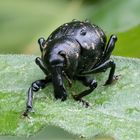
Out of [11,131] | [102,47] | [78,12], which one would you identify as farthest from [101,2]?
[11,131]

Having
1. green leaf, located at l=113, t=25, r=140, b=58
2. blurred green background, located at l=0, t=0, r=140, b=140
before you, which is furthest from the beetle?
blurred green background, located at l=0, t=0, r=140, b=140

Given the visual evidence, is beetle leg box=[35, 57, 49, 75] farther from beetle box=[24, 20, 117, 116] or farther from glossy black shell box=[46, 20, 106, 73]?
glossy black shell box=[46, 20, 106, 73]

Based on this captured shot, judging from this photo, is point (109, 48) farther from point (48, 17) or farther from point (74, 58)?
point (48, 17)

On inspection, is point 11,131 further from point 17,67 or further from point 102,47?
point 102,47

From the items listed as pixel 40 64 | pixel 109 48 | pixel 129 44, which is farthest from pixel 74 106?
pixel 129 44

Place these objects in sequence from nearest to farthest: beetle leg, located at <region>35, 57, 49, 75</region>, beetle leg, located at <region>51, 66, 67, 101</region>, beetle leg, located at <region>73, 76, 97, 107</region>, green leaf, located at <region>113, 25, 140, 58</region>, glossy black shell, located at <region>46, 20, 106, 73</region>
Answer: beetle leg, located at <region>73, 76, 97, 107</region>
beetle leg, located at <region>51, 66, 67, 101</region>
beetle leg, located at <region>35, 57, 49, 75</region>
glossy black shell, located at <region>46, 20, 106, 73</region>
green leaf, located at <region>113, 25, 140, 58</region>
